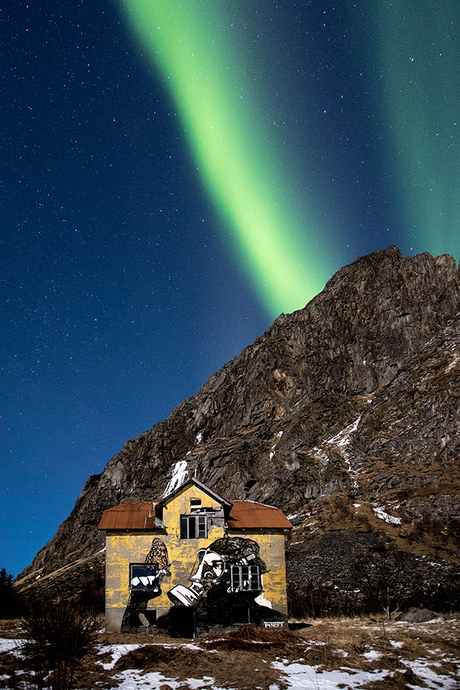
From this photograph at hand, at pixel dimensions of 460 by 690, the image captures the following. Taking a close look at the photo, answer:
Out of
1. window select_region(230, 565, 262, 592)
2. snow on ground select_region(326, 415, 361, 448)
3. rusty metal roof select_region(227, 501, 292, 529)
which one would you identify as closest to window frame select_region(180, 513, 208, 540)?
rusty metal roof select_region(227, 501, 292, 529)

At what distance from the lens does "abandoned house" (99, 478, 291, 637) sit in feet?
78.9

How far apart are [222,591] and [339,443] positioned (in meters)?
82.8

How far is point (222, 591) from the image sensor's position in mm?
24359

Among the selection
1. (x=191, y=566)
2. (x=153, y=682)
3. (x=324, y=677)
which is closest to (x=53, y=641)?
(x=153, y=682)

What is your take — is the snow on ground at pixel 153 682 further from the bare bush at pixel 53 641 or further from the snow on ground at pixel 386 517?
the snow on ground at pixel 386 517

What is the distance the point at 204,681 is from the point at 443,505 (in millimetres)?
56820

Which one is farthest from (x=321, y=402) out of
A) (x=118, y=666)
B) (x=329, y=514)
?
(x=118, y=666)

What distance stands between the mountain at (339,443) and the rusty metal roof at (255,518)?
8346 millimetres

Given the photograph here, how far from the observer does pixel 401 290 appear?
136875mm

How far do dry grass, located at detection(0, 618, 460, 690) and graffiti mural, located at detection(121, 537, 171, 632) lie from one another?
5380 mm

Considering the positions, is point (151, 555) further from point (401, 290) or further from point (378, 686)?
point (401, 290)

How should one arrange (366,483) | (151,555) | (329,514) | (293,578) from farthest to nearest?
(366,483), (329,514), (293,578), (151,555)

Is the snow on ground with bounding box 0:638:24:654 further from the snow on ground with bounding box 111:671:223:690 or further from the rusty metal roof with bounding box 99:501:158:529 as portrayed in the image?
the rusty metal roof with bounding box 99:501:158:529

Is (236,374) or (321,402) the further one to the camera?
(236,374)
